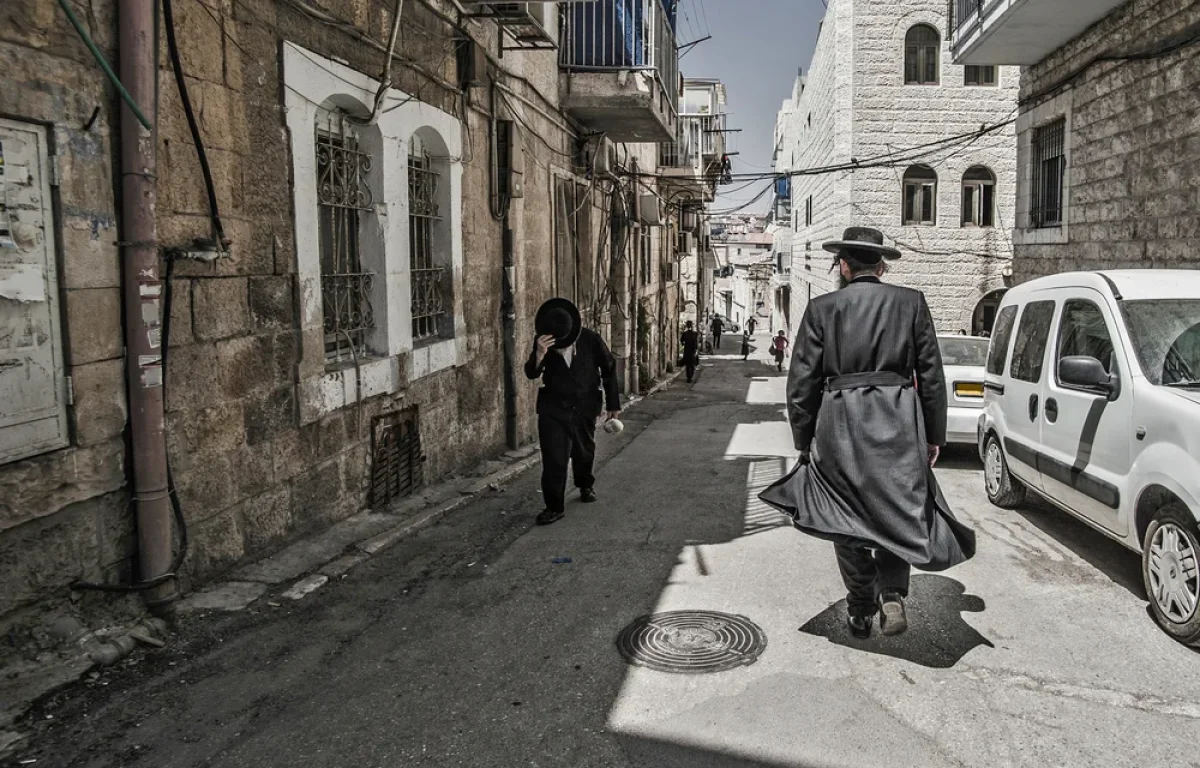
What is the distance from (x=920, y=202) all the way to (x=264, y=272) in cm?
1865

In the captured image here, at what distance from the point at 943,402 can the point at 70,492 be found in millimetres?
3960

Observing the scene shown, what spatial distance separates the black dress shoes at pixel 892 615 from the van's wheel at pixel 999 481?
3244 mm

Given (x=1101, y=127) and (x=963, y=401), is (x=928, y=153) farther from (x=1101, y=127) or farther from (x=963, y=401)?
(x=963, y=401)

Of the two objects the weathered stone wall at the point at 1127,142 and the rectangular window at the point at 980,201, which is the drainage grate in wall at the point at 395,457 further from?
the rectangular window at the point at 980,201

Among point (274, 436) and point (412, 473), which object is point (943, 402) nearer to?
point (274, 436)

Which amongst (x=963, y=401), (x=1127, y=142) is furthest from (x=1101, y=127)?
(x=963, y=401)

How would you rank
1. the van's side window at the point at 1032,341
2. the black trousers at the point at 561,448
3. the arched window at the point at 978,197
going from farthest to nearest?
the arched window at the point at 978,197, the black trousers at the point at 561,448, the van's side window at the point at 1032,341

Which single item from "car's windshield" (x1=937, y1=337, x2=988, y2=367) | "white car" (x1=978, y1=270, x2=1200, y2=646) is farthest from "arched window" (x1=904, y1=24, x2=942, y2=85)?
"white car" (x1=978, y1=270, x2=1200, y2=646)

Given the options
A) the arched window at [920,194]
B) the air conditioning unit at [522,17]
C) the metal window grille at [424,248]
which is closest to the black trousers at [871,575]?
the metal window grille at [424,248]

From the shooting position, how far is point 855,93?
69.9 feet

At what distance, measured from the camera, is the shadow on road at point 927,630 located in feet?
14.2

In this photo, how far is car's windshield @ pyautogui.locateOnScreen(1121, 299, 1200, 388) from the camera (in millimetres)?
5055

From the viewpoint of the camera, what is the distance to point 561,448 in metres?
7.23

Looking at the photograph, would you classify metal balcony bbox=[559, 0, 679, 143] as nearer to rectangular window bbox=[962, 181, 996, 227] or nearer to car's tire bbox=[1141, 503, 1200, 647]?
car's tire bbox=[1141, 503, 1200, 647]
